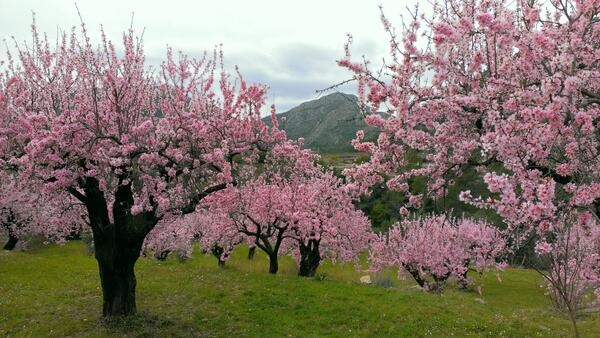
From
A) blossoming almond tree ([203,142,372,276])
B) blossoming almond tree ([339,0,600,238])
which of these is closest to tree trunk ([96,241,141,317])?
blossoming almond tree ([203,142,372,276])

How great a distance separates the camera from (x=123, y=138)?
38.3 feet

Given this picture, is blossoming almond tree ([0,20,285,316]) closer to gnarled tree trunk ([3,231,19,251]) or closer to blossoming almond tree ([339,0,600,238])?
blossoming almond tree ([339,0,600,238])

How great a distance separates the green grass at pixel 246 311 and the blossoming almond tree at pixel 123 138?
71.0 inches

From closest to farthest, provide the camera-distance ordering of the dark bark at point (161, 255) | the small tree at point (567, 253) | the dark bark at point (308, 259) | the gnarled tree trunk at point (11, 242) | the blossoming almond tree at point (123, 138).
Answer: the small tree at point (567, 253) → the blossoming almond tree at point (123, 138) → the dark bark at point (308, 259) → the dark bark at point (161, 255) → the gnarled tree trunk at point (11, 242)

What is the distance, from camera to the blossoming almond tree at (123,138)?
39.5 feet

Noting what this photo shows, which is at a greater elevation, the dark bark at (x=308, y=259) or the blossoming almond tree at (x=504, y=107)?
the blossoming almond tree at (x=504, y=107)

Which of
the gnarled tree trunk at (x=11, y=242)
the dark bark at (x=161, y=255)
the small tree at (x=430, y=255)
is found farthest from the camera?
the gnarled tree trunk at (x=11, y=242)

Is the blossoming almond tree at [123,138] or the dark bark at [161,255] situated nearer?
the blossoming almond tree at [123,138]

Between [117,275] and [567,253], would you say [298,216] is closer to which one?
[117,275]

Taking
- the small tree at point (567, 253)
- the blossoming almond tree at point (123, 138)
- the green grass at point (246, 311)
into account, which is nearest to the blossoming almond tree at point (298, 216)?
the green grass at point (246, 311)

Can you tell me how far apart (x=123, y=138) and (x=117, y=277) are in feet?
16.8

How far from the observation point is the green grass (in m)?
14.2

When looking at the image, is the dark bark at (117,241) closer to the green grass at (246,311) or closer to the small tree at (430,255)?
the green grass at (246,311)

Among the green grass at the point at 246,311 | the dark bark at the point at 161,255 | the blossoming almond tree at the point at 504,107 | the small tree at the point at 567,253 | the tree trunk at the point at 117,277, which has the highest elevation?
the blossoming almond tree at the point at 504,107
